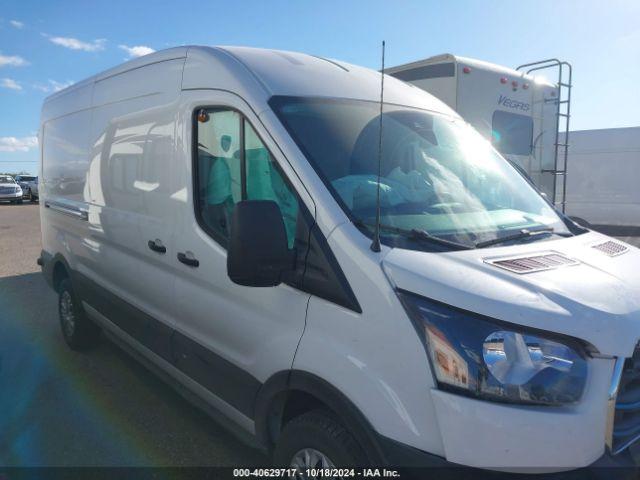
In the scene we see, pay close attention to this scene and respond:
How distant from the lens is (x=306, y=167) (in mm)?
2199

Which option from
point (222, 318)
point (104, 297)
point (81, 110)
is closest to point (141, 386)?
point (104, 297)

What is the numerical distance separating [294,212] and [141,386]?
2.70 m

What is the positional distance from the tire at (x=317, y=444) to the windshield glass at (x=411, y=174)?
0.78m

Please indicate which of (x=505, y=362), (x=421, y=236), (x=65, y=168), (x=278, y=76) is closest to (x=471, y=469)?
(x=505, y=362)

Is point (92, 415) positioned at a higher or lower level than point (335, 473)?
lower

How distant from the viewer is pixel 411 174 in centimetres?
257

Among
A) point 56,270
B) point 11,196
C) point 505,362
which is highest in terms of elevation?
point 505,362

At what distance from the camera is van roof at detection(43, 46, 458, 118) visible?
8.39 feet

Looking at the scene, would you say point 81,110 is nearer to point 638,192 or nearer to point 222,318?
point 222,318

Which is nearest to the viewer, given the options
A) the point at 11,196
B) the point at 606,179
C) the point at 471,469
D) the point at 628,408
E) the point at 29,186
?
the point at 471,469

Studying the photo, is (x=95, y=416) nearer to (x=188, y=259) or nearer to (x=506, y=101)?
(x=188, y=259)

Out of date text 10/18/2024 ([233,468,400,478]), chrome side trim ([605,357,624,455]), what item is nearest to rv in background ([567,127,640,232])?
chrome side trim ([605,357,624,455])

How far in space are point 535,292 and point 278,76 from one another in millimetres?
1644

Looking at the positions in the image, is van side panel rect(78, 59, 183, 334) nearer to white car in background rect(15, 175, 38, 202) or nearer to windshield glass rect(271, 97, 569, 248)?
windshield glass rect(271, 97, 569, 248)
